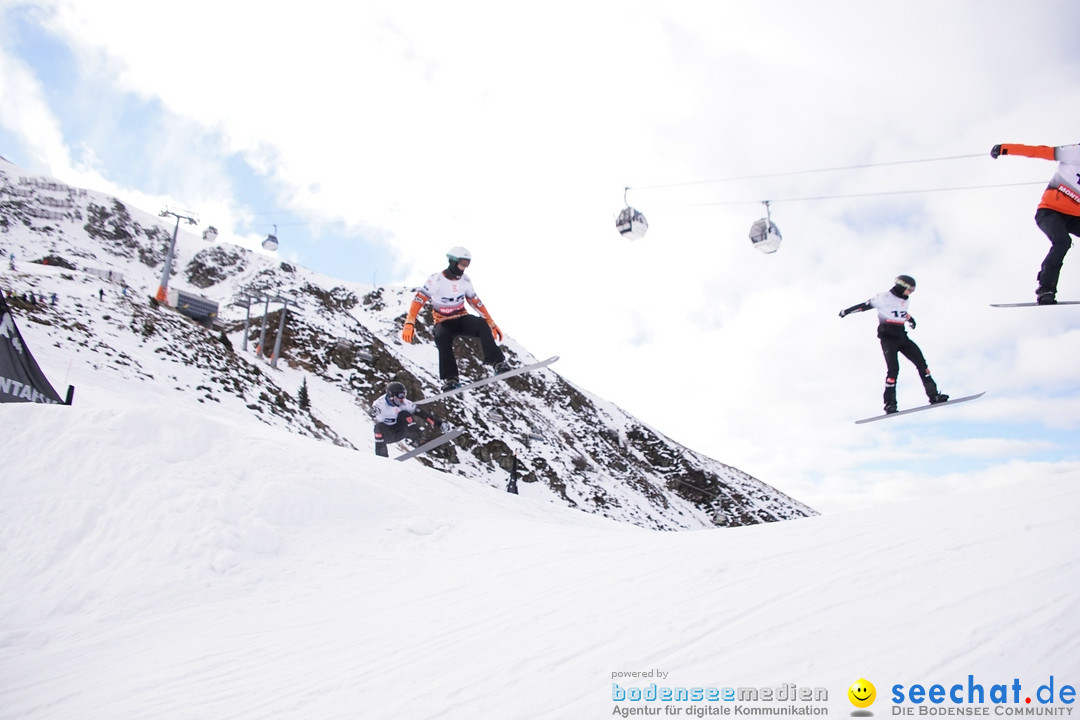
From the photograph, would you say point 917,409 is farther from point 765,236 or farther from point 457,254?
point 457,254

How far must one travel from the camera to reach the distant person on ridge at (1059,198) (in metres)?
6.87

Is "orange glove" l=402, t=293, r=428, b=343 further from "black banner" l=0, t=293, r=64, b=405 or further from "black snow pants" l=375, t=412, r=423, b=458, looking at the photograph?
"black banner" l=0, t=293, r=64, b=405

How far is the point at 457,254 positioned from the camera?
31.9ft

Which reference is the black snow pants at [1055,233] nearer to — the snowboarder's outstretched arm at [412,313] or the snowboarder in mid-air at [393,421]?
the snowboarder's outstretched arm at [412,313]

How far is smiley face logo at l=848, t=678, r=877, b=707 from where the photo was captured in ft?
7.98

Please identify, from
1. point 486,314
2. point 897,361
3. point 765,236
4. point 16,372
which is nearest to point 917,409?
point 897,361

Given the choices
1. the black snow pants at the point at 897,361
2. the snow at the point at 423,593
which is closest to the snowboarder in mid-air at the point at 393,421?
the snow at the point at 423,593

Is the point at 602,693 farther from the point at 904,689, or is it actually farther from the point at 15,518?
the point at 15,518

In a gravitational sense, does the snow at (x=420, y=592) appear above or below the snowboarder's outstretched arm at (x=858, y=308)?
below

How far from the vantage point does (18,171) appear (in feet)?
244

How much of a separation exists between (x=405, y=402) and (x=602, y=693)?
38.1 ft

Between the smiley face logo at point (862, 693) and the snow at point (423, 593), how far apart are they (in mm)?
39

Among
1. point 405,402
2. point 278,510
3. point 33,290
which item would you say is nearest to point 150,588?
point 278,510

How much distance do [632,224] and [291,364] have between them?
30287 mm
